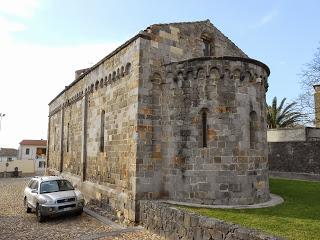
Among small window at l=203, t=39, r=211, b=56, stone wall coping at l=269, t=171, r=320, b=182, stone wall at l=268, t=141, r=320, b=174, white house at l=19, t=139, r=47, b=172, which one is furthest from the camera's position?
white house at l=19, t=139, r=47, b=172

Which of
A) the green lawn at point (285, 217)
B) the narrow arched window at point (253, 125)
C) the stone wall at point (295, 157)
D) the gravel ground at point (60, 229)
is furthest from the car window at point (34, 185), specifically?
the stone wall at point (295, 157)

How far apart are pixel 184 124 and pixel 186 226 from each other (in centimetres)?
444

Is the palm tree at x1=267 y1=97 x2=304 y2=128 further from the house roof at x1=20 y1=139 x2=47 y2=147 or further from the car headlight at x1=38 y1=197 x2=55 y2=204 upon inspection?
the house roof at x1=20 y1=139 x2=47 y2=147

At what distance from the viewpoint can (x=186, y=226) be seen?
854cm

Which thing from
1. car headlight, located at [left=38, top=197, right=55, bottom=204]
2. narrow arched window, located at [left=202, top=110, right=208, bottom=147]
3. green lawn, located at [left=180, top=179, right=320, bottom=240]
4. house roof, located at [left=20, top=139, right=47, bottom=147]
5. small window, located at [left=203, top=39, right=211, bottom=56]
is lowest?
green lawn, located at [left=180, top=179, right=320, bottom=240]

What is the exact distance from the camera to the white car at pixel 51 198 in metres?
12.2

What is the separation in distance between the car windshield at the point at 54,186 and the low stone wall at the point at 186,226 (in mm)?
4338

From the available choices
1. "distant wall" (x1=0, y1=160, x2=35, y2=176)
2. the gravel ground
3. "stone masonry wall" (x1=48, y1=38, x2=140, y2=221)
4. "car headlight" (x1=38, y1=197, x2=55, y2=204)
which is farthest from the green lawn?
"distant wall" (x1=0, y1=160, x2=35, y2=176)

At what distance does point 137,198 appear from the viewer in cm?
1136

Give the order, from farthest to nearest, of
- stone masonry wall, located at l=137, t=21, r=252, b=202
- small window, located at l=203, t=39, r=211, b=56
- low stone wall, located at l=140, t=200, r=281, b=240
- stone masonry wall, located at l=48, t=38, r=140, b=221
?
1. small window, located at l=203, t=39, r=211, b=56
2. stone masonry wall, located at l=48, t=38, r=140, b=221
3. stone masonry wall, located at l=137, t=21, r=252, b=202
4. low stone wall, located at l=140, t=200, r=281, b=240

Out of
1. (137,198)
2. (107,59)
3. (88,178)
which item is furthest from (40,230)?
(107,59)

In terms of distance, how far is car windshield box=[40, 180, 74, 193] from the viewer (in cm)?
1316

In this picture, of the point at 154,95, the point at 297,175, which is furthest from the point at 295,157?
the point at 154,95

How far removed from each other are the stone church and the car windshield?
1768mm
